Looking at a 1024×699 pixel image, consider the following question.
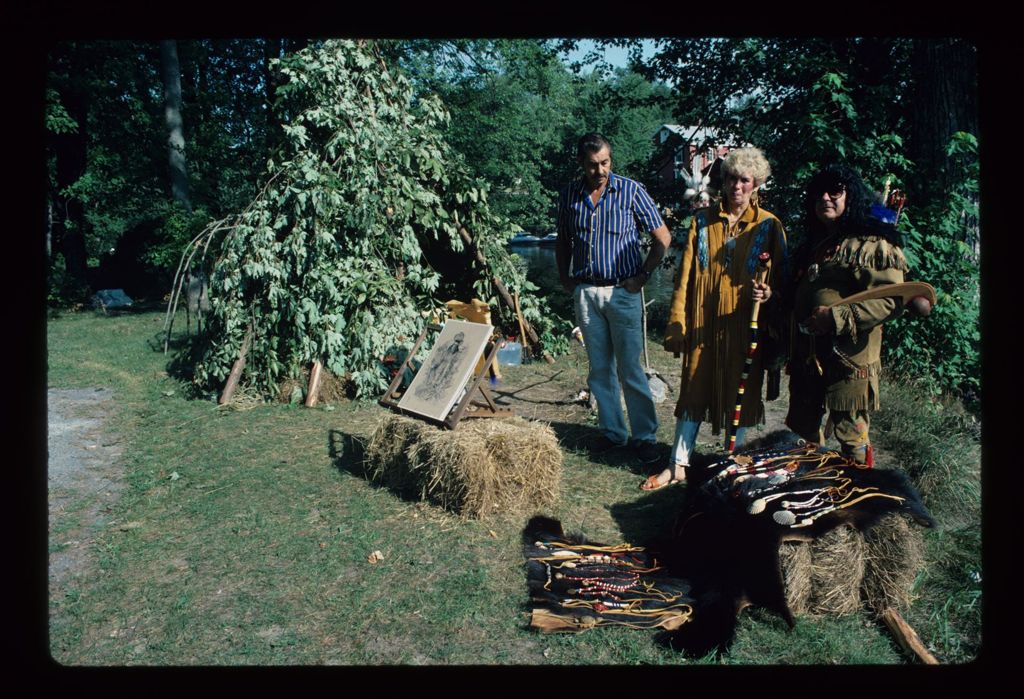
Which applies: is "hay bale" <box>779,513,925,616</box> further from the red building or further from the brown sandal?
the red building

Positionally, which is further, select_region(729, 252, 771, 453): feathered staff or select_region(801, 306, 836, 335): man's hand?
select_region(729, 252, 771, 453): feathered staff

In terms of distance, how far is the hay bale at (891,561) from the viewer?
339 centimetres

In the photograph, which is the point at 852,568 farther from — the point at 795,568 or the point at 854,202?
the point at 854,202

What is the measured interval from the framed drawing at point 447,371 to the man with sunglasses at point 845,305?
87.8 inches

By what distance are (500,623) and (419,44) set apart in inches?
716

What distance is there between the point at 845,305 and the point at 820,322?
0.15 metres

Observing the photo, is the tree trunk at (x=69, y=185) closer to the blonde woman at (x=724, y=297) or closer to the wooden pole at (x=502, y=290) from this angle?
the wooden pole at (x=502, y=290)

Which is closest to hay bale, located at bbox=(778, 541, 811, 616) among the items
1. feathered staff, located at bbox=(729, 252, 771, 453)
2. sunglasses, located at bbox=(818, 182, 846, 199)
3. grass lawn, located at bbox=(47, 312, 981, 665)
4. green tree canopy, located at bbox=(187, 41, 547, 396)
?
grass lawn, located at bbox=(47, 312, 981, 665)

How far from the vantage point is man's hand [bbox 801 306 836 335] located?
3.98 metres

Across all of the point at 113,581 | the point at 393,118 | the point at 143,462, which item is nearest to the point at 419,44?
the point at 393,118

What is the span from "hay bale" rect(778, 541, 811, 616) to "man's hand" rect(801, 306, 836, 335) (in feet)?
4.00

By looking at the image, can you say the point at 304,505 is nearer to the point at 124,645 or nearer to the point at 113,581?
the point at 113,581

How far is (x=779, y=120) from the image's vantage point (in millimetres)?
9539

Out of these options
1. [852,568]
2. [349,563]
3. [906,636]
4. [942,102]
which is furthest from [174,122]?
[906,636]
